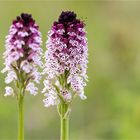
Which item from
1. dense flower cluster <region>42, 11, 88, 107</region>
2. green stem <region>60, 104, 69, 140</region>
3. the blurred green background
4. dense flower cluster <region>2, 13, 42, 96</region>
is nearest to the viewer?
dense flower cluster <region>2, 13, 42, 96</region>

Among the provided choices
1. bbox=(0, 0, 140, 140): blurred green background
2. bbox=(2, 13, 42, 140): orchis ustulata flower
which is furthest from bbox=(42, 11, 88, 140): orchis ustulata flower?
bbox=(0, 0, 140, 140): blurred green background

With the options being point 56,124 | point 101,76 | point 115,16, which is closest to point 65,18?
point 56,124

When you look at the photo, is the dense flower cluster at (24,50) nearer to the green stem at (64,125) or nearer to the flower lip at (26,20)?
the flower lip at (26,20)

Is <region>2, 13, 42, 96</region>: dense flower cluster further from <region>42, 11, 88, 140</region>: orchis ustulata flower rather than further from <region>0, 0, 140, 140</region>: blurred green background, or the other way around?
<region>0, 0, 140, 140</region>: blurred green background

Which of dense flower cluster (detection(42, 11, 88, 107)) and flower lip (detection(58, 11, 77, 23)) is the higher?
flower lip (detection(58, 11, 77, 23))

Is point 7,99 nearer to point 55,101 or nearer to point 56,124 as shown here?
point 56,124

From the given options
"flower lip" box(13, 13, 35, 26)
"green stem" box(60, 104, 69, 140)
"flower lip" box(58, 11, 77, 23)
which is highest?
"flower lip" box(58, 11, 77, 23)

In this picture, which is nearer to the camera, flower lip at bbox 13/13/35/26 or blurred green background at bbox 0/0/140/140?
flower lip at bbox 13/13/35/26
